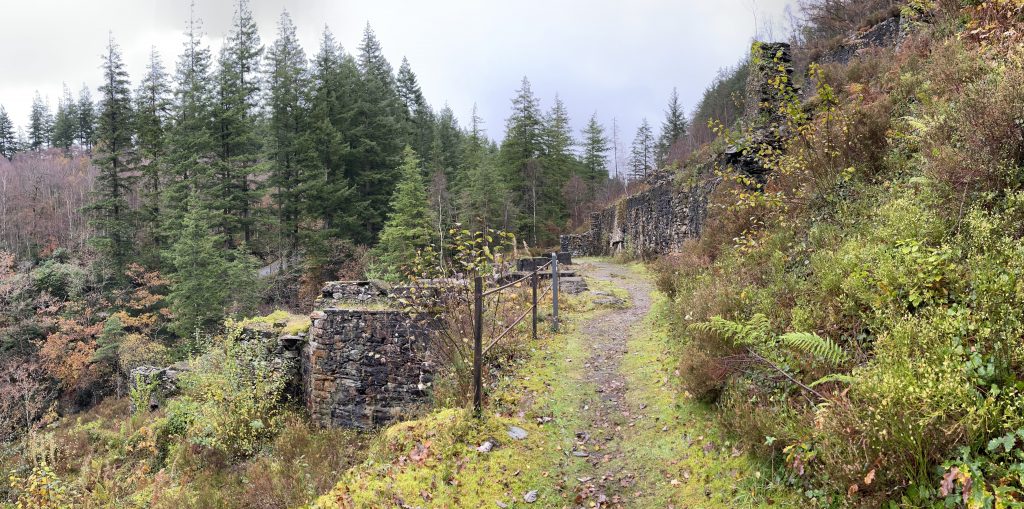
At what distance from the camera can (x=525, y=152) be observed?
40469mm

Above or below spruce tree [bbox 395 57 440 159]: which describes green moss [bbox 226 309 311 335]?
below

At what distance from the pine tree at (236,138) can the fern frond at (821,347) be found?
27633 millimetres

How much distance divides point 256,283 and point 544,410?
22.1 metres

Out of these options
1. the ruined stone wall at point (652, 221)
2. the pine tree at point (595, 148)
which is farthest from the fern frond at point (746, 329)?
the pine tree at point (595, 148)

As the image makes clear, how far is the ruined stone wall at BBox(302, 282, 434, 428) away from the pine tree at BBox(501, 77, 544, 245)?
29.4 m

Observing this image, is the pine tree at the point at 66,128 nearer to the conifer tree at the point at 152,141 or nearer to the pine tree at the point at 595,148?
the conifer tree at the point at 152,141

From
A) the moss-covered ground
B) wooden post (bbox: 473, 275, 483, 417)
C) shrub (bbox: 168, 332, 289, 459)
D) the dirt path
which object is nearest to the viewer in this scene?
the moss-covered ground

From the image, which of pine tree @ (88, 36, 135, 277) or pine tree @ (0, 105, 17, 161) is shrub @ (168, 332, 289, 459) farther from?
pine tree @ (0, 105, 17, 161)

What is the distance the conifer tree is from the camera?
26969 mm

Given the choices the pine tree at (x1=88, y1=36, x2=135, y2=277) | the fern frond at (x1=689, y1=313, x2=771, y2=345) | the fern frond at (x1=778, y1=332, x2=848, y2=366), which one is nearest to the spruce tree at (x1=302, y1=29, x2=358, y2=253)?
the pine tree at (x1=88, y1=36, x2=135, y2=277)

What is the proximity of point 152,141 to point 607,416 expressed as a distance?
3283 cm

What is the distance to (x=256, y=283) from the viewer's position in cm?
2377

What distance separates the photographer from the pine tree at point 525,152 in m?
39.2

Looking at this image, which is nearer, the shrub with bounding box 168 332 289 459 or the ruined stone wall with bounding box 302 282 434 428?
the ruined stone wall with bounding box 302 282 434 428
